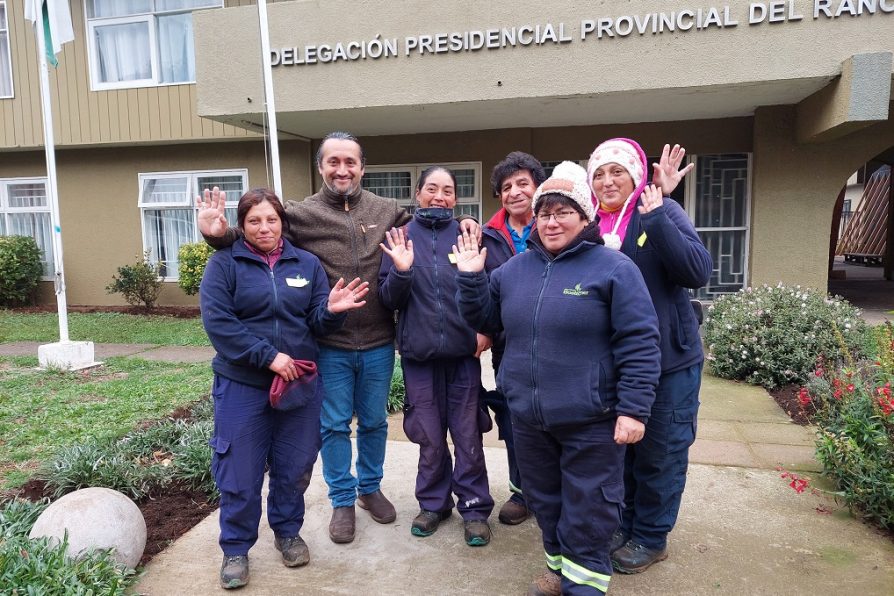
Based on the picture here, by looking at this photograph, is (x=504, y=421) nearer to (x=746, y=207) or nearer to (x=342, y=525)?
(x=342, y=525)

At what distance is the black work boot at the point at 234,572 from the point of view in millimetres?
2729

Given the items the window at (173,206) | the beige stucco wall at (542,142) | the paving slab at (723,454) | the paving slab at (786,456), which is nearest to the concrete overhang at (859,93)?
the beige stucco wall at (542,142)

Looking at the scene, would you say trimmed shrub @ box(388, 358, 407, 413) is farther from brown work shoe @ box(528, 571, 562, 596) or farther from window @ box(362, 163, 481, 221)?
window @ box(362, 163, 481, 221)

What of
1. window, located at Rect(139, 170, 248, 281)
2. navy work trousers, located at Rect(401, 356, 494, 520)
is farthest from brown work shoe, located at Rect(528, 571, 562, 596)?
window, located at Rect(139, 170, 248, 281)

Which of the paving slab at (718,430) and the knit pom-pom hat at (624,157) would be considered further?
the paving slab at (718,430)

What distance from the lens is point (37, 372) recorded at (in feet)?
21.8

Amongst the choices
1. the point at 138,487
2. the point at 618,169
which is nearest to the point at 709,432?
the point at 618,169

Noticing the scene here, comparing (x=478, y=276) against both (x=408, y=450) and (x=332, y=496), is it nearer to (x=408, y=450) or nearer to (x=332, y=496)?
(x=332, y=496)

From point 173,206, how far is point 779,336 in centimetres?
946

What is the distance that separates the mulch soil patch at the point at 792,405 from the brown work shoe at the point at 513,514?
257 cm

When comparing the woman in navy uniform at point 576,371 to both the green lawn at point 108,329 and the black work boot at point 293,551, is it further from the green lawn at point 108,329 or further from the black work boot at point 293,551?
the green lawn at point 108,329

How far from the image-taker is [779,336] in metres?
5.70

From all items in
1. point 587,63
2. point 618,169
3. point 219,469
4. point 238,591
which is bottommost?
point 238,591

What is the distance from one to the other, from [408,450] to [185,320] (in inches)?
272
